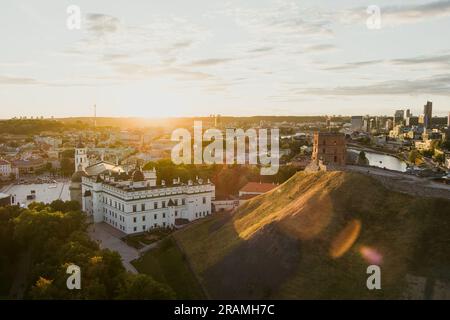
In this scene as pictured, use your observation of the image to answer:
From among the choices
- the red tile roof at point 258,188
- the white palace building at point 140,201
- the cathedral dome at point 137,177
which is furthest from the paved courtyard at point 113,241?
the red tile roof at point 258,188

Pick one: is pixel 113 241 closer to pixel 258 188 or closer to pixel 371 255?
pixel 258 188

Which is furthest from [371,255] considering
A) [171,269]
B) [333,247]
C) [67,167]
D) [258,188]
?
[67,167]

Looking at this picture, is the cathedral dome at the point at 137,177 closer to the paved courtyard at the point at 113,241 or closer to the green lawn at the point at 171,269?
the paved courtyard at the point at 113,241

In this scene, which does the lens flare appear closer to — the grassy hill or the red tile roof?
the grassy hill

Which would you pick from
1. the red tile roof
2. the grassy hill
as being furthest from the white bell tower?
the grassy hill

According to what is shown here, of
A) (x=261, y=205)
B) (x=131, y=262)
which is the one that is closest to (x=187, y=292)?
(x=131, y=262)
